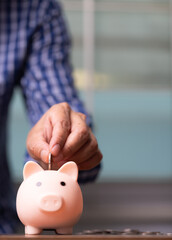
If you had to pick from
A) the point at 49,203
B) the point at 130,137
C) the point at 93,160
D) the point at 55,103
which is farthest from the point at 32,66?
the point at 130,137

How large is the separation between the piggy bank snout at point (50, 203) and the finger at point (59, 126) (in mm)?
74

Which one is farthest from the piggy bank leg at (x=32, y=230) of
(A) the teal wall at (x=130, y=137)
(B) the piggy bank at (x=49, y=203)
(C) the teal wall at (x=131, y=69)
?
(C) the teal wall at (x=131, y=69)

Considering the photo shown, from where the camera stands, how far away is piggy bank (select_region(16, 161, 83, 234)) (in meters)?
0.52

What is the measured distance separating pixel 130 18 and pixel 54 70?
2408 mm

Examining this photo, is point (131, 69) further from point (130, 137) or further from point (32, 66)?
point (32, 66)

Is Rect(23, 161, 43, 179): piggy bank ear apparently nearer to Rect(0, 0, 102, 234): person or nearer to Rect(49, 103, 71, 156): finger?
Rect(49, 103, 71, 156): finger

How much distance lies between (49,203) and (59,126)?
0.39ft

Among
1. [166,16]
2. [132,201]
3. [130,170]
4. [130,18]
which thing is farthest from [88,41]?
[132,201]

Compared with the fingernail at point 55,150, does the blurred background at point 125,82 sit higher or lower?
lower

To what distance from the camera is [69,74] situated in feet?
3.23

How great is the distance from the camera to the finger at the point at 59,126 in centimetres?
58

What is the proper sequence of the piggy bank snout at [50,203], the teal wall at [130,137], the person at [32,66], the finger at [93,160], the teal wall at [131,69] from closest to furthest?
the piggy bank snout at [50,203]
the finger at [93,160]
the person at [32,66]
the teal wall at [130,137]
the teal wall at [131,69]

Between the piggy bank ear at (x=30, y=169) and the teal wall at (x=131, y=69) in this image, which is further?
the teal wall at (x=131, y=69)

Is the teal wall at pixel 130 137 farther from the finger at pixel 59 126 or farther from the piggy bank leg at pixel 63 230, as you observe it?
the piggy bank leg at pixel 63 230
